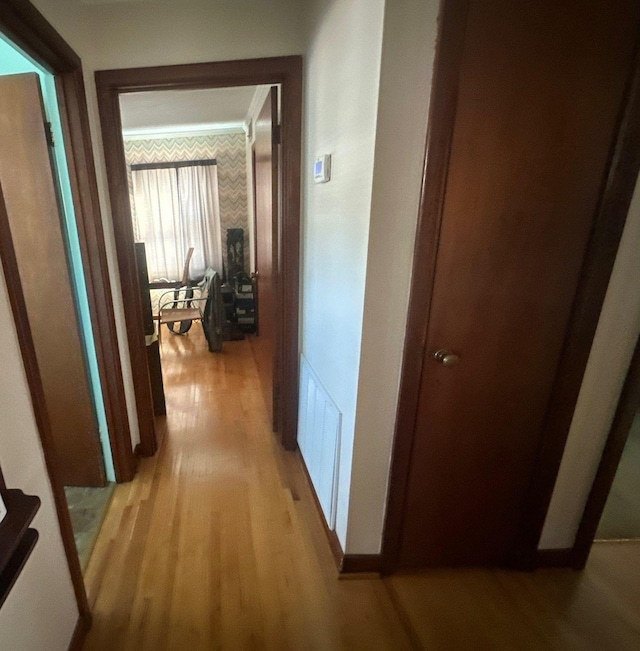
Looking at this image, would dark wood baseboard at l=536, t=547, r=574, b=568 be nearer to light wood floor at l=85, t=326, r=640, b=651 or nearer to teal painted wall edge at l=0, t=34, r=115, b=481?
light wood floor at l=85, t=326, r=640, b=651

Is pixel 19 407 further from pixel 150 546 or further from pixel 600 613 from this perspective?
pixel 600 613

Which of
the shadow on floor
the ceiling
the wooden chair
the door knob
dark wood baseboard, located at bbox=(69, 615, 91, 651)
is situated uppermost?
the ceiling

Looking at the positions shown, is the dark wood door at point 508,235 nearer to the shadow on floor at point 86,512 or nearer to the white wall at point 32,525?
the white wall at point 32,525

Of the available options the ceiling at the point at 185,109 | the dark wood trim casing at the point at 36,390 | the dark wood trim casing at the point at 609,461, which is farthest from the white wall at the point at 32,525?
the ceiling at the point at 185,109

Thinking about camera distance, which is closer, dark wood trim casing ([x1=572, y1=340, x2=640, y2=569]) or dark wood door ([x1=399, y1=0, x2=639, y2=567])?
dark wood door ([x1=399, y1=0, x2=639, y2=567])

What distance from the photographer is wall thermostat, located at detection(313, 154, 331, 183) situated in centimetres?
146

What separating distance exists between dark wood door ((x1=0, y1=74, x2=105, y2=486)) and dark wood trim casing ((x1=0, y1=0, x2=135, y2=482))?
8cm

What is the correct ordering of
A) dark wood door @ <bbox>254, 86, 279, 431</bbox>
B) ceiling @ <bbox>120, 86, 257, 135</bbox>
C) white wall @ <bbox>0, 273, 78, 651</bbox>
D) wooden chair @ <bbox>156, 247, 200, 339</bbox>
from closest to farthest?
1. white wall @ <bbox>0, 273, 78, 651</bbox>
2. dark wood door @ <bbox>254, 86, 279, 431</bbox>
3. ceiling @ <bbox>120, 86, 257, 135</bbox>
4. wooden chair @ <bbox>156, 247, 200, 339</bbox>

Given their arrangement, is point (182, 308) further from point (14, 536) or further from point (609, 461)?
point (609, 461)

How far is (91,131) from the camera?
5.24 ft

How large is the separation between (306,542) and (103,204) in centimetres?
177

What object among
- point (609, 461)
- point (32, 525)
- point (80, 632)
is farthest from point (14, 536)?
point (609, 461)

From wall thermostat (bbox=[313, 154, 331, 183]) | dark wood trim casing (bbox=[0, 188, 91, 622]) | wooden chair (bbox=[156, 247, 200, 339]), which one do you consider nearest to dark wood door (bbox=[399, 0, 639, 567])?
wall thermostat (bbox=[313, 154, 331, 183])

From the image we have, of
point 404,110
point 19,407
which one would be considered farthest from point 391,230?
point 19,407
